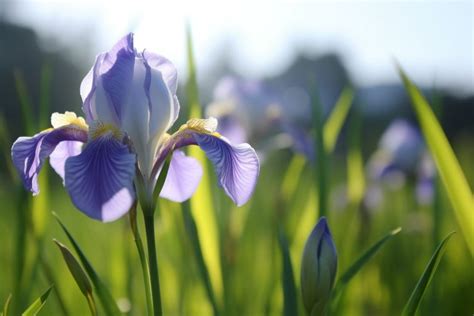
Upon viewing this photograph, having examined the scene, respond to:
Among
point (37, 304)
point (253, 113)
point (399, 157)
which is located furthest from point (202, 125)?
point (399, 157)

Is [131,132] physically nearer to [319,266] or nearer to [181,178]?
[181,178]

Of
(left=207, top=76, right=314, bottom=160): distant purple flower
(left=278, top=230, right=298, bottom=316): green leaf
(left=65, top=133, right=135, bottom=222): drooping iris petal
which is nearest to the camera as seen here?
(left=65, top=133, right=135, bottom=222): drooping iris petal

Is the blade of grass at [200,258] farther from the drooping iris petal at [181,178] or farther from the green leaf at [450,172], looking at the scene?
the green leaf at [450,172]

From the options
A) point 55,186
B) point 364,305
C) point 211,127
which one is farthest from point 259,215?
point 55,186

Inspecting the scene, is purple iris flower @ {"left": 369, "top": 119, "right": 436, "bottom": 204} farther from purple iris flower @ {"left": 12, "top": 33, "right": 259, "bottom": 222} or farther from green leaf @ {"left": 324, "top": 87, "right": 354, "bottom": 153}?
purple iris flower @ {"left": 12, "top": 33, "right": 259, "bottom": 222}

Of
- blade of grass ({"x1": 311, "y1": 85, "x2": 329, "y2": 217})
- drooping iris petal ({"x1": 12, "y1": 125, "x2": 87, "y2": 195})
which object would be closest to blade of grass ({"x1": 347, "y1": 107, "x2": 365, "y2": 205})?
blade of grass ({"x1": 311, "y1": 85, "x2": 329, "y2": 217})

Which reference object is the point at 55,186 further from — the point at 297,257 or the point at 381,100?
the point at 381,100
